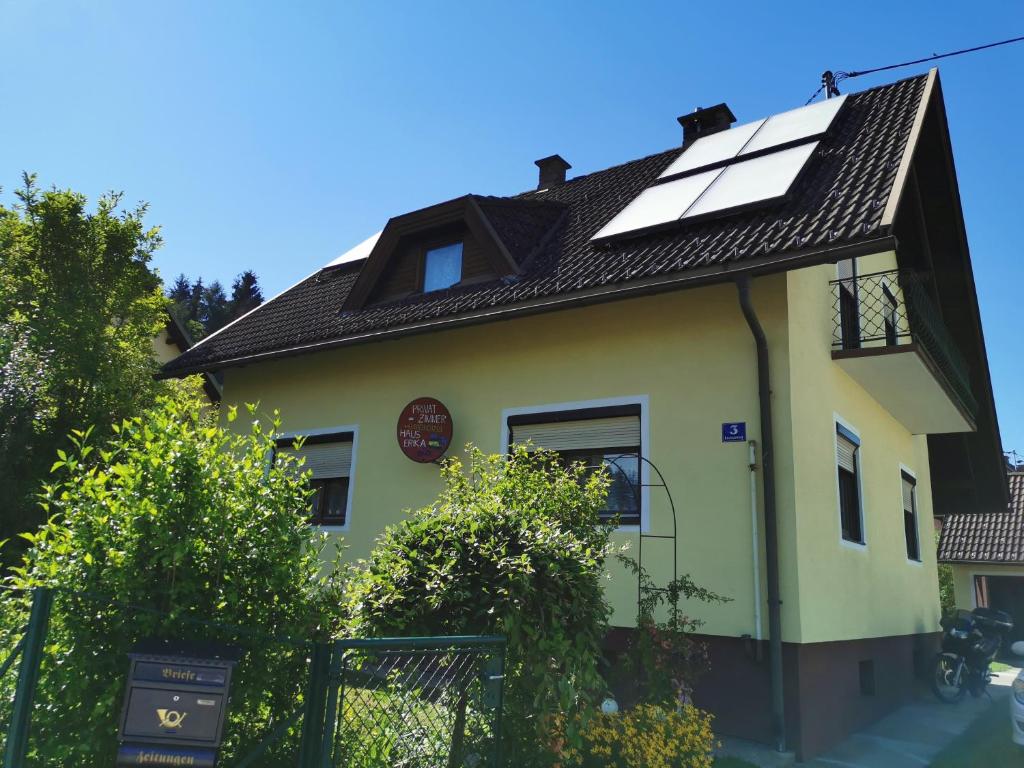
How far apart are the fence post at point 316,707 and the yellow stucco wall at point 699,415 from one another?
15.1 feet

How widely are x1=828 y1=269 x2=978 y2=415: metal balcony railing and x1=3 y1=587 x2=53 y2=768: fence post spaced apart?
7343 mm

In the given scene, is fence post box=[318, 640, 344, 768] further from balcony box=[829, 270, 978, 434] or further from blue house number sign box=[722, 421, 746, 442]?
balcony box=[829, 270, 978, 434]

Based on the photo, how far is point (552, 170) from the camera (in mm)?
15406

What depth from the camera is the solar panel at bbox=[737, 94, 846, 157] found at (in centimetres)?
973

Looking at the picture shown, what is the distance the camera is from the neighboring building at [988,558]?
21.5m

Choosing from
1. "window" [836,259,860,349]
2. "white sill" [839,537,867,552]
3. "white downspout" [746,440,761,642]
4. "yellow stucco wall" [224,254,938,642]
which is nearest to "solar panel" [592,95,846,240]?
"yellow stucco wall" [224,254,938,642]

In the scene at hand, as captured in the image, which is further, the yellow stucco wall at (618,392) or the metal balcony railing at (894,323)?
the metal balcony railing at (894,323)

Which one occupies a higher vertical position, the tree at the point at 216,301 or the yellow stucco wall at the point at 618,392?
the tree at the point at 216,301

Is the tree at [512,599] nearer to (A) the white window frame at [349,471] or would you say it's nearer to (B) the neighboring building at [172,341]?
(A) the white window frame at [349,471]

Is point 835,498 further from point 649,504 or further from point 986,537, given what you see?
point 986,537

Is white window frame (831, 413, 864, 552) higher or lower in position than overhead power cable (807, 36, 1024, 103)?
lower

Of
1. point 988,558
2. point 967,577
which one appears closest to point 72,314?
point 988,558

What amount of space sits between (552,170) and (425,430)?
7.91 metres

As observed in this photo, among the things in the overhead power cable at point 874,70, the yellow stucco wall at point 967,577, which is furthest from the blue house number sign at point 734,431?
the yellow stucco wall at point 967,577
